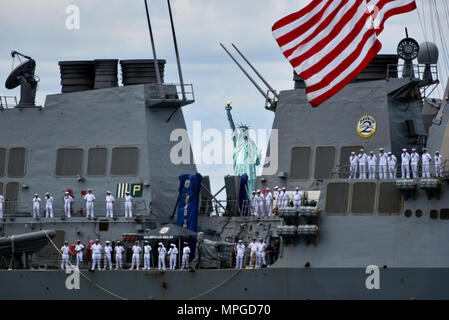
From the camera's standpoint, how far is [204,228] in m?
37.7

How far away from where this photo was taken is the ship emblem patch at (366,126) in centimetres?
3512

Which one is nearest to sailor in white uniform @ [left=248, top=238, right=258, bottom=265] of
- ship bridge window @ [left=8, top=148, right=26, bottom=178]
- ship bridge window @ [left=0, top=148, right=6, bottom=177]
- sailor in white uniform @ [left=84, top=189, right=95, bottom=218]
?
sailor in white uniform @ [left=84, top=189, right=95, bottom=218]

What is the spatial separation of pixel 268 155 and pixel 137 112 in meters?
5.28

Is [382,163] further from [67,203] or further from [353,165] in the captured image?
[67,203]

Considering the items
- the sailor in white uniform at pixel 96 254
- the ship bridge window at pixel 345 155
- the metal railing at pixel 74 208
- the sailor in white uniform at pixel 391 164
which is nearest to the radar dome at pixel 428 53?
the ship bridge window at pixel 345 155

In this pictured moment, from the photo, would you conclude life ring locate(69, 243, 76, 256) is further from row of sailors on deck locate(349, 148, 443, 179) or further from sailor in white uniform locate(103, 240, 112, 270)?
row of sailors on deck locate(349, 148, 443, 179)

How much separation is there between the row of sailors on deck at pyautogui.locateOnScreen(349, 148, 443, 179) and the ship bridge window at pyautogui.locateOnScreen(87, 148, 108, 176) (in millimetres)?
9750

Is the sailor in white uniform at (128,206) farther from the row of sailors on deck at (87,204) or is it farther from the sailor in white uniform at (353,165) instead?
the sailor in white uniform at (353,165)

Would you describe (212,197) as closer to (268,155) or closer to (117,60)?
(268,155)

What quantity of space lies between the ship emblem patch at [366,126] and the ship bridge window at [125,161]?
27.8 feet

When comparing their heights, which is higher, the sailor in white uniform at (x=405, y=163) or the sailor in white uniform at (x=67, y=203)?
the sailor in white uniform at (x=405, y=163)

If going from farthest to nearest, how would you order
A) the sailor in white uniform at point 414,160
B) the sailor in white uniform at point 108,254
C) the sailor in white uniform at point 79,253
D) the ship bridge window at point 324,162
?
the ship bridge window at point 324,162, the sailor in white uniform at point 79,253, the sailor in white uniform at point 108,254, the sailor in white uniform at point 414,160

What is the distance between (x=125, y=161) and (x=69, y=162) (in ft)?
7.59
